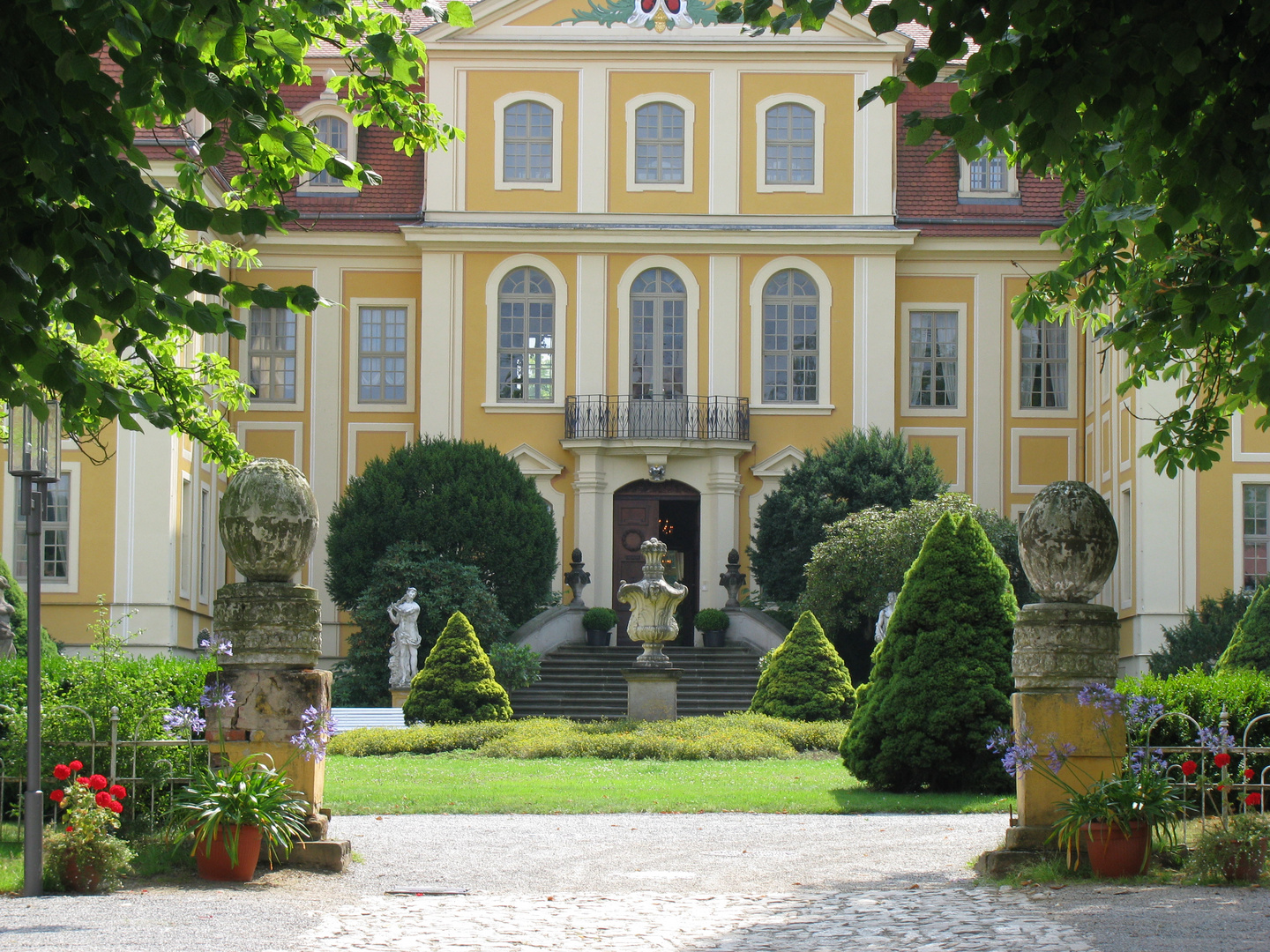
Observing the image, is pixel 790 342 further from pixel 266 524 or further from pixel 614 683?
pixel 266 524

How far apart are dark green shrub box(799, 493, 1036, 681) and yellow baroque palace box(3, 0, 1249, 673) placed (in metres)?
4.51

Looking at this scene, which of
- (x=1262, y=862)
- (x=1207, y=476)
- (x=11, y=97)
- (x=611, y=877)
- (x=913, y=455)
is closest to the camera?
(x=11, y=97)

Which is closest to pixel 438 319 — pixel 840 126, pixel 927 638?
pixel 840 126

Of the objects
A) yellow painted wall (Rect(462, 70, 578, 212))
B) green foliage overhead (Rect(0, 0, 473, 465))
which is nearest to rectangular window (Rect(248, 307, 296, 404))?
yellow painted wall (Rect(462, 70, 578, 212))

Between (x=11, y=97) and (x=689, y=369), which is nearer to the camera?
(x=11, y=97)

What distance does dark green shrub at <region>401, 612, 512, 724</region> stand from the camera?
69.1 feet

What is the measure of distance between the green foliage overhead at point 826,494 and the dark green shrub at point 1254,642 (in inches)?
567

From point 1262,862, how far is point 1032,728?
1.33m

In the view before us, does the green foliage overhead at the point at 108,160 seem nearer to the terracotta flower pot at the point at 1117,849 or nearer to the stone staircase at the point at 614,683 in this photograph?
the terracotta flower pot at the point at 1117,849

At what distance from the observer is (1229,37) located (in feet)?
17.9

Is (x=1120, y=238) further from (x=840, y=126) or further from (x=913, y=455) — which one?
(x=840, y=126)

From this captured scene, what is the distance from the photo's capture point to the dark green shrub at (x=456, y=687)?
21047mm

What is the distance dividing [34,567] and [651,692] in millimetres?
13159

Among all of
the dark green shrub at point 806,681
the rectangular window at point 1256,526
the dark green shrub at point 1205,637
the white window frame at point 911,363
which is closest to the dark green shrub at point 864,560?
the dark green shrub at point 1205,637
